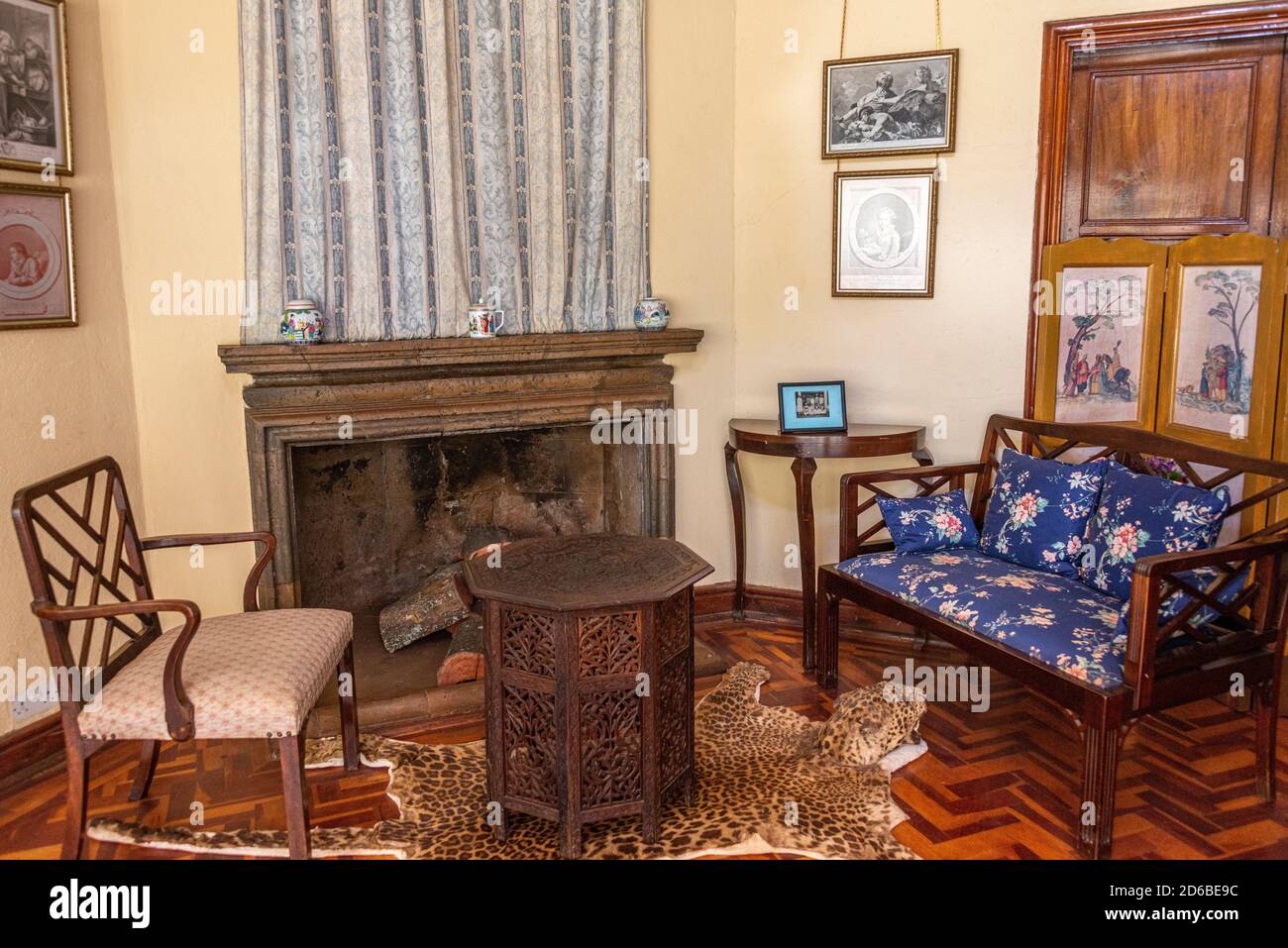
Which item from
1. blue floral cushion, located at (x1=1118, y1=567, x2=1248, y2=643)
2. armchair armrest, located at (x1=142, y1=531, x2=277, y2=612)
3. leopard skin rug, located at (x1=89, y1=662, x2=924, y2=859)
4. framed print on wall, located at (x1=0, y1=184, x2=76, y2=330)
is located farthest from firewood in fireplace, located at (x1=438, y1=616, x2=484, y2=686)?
blue floral cushion, located at (x1=1118, y1=567, x2=1248, y2=643)

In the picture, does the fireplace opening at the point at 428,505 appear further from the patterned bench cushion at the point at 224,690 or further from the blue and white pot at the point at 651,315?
the patterned bench cushion at the point at 224,690

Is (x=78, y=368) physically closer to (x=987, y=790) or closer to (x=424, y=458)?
(x=424, y=458)

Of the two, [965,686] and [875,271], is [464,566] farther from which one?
[875,271]

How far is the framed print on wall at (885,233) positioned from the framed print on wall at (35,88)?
2915 mm

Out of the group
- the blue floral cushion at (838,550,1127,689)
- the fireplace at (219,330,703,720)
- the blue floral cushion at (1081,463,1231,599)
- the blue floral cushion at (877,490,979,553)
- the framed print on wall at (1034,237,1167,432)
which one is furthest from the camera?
the framed print on wall at (1034,237,1167,432)

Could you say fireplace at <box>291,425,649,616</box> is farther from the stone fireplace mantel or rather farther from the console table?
the console table

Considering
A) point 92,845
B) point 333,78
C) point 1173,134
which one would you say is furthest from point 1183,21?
point 92,845

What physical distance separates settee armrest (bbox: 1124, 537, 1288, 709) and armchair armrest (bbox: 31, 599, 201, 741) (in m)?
2.41

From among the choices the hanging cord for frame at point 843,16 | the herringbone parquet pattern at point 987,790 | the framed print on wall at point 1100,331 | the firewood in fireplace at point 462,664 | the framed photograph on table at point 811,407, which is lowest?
→ the herringbone parquet pattern at point 987,790

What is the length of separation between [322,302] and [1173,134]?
326cm

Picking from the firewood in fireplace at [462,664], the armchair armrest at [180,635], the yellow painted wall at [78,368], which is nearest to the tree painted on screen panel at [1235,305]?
the firewood in fireplace at [462,664]

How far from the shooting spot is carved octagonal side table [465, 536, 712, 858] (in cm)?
273

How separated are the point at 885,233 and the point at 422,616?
2523 mm

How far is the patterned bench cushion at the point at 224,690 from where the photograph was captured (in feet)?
8.59
